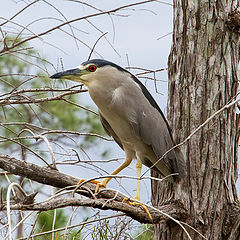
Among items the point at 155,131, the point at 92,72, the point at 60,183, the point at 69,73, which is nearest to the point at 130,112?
the point at 155,131

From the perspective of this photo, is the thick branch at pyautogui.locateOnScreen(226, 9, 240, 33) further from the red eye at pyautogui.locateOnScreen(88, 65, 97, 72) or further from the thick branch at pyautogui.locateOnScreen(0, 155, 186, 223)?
the thick branch at pyautogui.locateOnScreen(0, 155, 186, 223)

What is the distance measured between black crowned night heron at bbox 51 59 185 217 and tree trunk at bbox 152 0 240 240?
0.38 ft

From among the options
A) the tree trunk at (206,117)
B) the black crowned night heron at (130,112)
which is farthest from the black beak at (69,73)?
the tree trunk at (206,117)

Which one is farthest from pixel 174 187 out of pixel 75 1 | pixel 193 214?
pixel 75 1

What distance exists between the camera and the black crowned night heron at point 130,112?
2.60m

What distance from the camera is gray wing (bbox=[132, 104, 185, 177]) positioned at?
2.65 metres

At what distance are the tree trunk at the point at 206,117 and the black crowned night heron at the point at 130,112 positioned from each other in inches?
4.6

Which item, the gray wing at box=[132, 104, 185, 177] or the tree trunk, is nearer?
the tree trunk

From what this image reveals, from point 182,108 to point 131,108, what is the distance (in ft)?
1.06

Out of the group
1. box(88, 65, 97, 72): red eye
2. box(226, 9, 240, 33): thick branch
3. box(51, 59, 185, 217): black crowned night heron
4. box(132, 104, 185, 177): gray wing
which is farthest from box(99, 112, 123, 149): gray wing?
box(226, 9, 240, 33): thick branch

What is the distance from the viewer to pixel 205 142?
2479 millimetres

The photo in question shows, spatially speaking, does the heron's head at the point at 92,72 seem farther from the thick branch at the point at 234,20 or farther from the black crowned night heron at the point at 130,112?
the thick branch at the point at 234,20

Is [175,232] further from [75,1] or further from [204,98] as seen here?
[75,1]

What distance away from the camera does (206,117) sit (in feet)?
8.14
